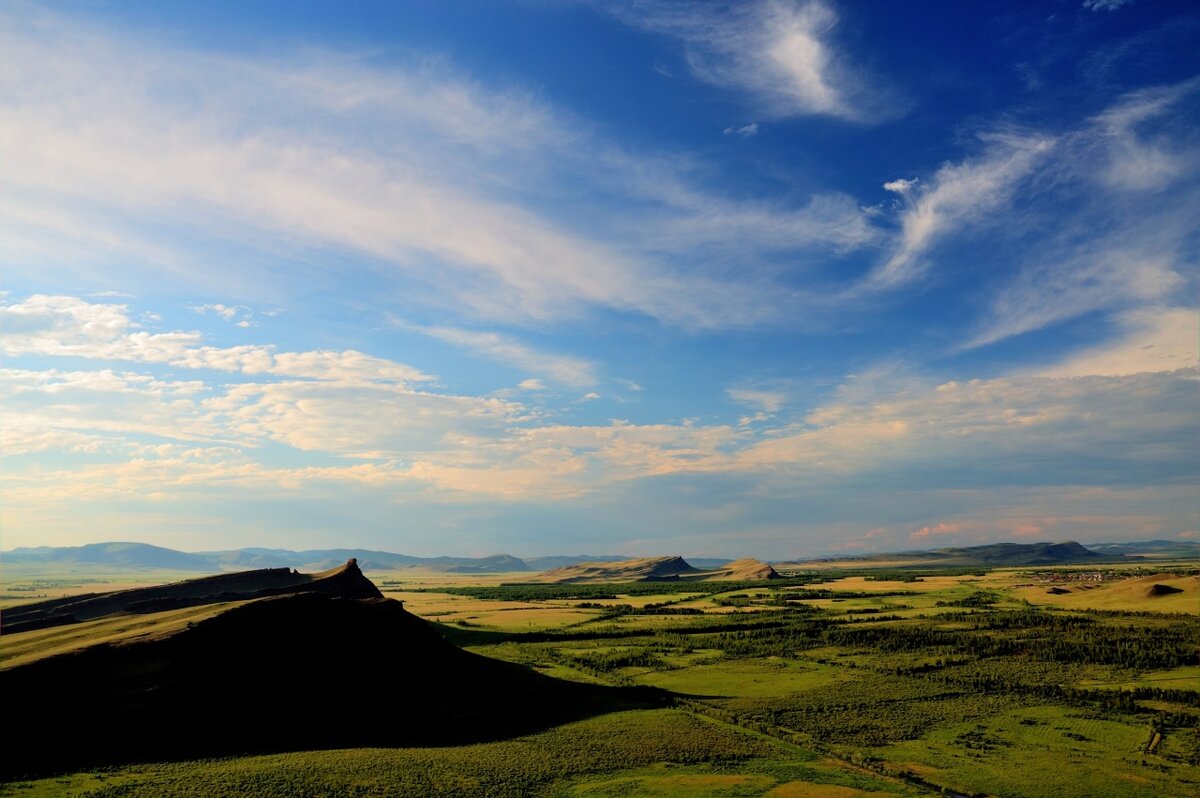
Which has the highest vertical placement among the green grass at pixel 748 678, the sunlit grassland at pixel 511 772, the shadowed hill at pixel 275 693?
the shadowed hill at pixel 275 693

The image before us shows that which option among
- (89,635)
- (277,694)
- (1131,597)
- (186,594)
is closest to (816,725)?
(277,694)

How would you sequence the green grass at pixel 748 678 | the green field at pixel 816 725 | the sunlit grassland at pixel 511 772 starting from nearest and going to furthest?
1. the sunlit grassland at pixel 511 772
2. the green field at pixel 816 725
3. the green grass at pixel 748 678

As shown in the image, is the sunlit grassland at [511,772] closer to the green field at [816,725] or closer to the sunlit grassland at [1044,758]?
the green field at [816,725]

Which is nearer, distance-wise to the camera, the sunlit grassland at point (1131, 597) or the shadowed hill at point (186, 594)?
the shadowed hill at point (186, 594)

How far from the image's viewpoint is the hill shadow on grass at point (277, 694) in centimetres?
4978

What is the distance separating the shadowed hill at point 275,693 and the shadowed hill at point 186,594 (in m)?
42.2

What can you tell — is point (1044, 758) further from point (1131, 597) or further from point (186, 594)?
point (186, 594)

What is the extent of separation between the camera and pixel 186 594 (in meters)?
128

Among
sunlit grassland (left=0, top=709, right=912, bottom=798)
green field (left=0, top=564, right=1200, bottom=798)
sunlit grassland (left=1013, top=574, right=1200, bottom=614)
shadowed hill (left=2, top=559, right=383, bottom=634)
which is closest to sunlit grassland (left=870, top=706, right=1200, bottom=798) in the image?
green field (left=0, top=564, right=1200, bottom=798)

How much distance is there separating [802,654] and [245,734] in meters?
71.4

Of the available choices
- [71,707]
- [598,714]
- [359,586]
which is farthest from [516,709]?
[359,586]

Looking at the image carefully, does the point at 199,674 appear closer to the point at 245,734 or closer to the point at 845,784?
the point at 245,734

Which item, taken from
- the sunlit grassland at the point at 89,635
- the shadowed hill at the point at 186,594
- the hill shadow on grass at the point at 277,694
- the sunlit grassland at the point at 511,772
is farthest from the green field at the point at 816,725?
the shadowed hill at the point at 186,594

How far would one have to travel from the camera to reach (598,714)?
210 feet
